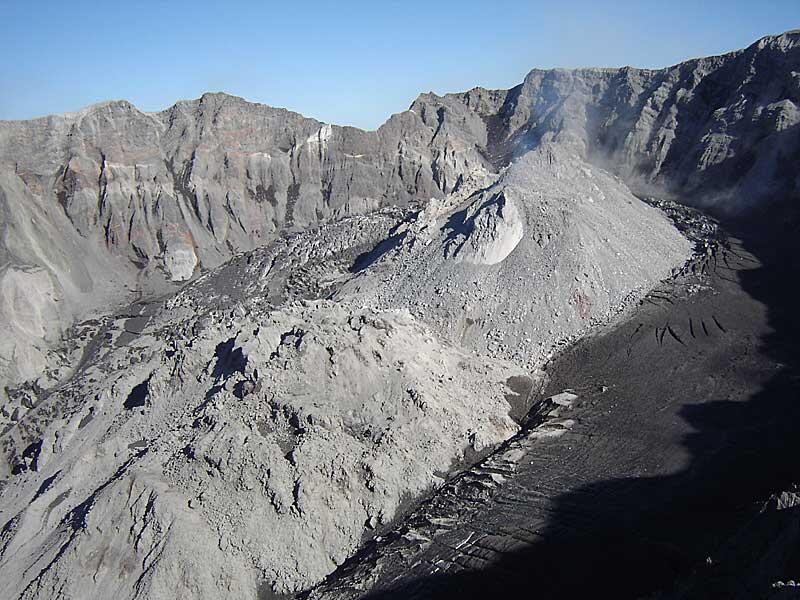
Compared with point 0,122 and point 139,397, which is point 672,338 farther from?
point 0,122

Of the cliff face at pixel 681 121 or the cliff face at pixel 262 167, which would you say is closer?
the cliff face at pixel 262 167

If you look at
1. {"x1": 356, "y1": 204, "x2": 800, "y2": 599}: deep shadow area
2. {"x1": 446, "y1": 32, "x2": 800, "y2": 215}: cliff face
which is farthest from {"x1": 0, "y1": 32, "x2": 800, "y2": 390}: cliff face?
{"x1": 356, "y1": 204, "x2": 800, "y2": 599}: deep shadow area

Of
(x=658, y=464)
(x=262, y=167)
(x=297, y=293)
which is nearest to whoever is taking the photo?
(x=658, y=464)

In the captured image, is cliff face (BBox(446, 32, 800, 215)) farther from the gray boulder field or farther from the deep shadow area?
the deep shadow area

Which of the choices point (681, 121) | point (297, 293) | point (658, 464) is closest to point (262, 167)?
point (297, 293)

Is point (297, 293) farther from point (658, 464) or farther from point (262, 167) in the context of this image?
point (658, 464)

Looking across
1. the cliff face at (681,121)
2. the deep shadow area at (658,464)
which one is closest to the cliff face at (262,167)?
the cliff face at (681,121)

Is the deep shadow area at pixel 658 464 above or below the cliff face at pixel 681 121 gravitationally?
below

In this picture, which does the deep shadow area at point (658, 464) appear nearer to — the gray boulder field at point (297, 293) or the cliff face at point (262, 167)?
the gray boulder field at point (297, 293)
